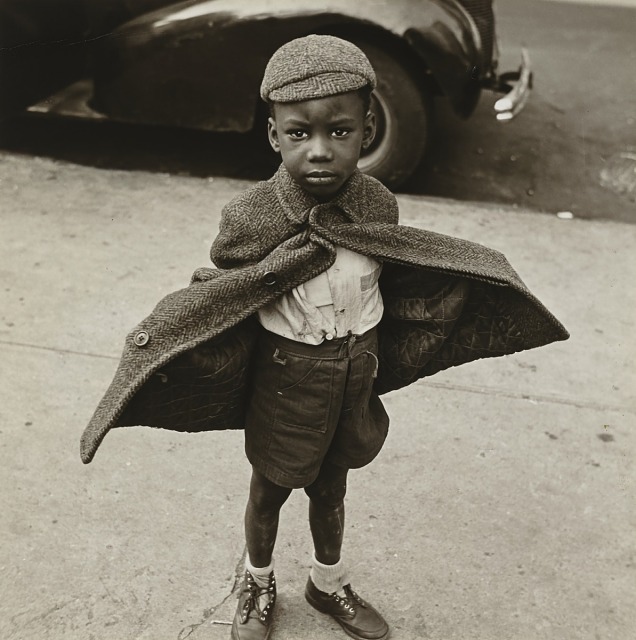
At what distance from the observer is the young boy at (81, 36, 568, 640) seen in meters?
1.90

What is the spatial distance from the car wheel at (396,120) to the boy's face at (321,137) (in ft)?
11.0

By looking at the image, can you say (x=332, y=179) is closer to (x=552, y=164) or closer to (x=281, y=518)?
(x=281, y=518)

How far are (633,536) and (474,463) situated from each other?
605 mm

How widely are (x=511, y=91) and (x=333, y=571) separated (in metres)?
4.10

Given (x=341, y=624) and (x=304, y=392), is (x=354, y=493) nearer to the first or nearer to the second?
(x=341, y=624)

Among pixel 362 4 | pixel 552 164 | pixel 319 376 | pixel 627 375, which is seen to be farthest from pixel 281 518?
pixel 552 164

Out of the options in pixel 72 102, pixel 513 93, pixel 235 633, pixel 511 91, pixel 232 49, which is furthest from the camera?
pixel 511 91

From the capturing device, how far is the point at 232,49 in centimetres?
520

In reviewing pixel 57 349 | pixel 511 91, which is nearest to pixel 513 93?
pixel 511 91

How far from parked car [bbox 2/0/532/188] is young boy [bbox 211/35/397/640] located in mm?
3187

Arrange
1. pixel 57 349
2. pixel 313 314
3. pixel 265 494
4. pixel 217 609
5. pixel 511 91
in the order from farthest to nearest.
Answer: pixel 511 91 < pixel 57 349 < pixel 217 609 < pixel 265 494 < pixel 313 314

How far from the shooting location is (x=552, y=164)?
623cm

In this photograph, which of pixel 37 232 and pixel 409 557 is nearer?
pixel 409 557

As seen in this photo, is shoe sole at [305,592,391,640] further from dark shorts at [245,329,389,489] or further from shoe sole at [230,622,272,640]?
dark shorts at [245,329,389,489]
